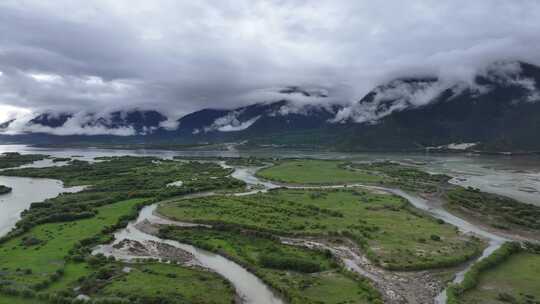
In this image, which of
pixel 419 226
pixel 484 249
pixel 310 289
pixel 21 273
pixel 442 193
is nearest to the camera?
pixel 310 289

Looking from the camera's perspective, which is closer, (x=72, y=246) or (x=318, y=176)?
(x=72, y=246)

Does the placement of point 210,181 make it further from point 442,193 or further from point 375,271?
point 375,271

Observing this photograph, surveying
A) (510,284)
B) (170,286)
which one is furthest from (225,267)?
(510,284)

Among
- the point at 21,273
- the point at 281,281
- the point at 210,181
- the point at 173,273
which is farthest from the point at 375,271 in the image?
the point at 210,181

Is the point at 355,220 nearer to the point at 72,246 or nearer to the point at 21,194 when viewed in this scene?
the point at 72,246

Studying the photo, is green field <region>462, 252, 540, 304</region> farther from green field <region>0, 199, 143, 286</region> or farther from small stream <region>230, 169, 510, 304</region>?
green field <region>0, 199, 143, 286</region>

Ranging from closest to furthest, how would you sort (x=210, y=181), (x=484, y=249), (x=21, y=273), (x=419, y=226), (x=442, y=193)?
(x=21, y=273) < (x=484, y=249) < (x=419, y=226) < (x=442, y=193) < (x=210, y=181)

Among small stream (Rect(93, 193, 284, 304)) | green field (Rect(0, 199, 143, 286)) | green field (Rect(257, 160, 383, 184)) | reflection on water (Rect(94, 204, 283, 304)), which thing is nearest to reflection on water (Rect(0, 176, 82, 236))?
green field (Rect(0, 199, 143, 286))
